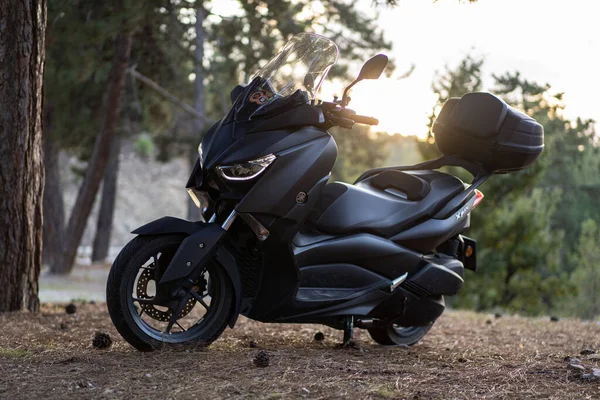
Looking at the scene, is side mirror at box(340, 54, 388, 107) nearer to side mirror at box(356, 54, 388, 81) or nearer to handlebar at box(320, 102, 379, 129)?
side mirror at box(356, 54, 388, 81)

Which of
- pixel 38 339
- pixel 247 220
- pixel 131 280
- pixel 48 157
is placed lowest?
pixel 38 339

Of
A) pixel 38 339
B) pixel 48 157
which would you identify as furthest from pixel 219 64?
pixel 38 339

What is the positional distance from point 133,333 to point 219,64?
15.9 metres

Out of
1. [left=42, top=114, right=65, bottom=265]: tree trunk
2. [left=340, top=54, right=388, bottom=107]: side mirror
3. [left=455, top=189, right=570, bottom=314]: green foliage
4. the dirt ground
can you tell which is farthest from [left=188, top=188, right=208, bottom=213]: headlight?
[left=455, top=189, right=570, bottom=314]: green foliage

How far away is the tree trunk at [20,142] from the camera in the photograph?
228 inches

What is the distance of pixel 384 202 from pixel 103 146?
1005cm

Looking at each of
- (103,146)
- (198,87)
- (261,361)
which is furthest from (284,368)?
(198,87)

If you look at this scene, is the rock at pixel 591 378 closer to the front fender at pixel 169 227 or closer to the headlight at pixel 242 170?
the headlight at pixel 242 170

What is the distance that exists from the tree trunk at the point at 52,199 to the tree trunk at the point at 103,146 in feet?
5.20

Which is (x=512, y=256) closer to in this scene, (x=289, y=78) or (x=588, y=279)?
(x=588, y=279)

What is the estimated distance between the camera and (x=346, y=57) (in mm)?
23516

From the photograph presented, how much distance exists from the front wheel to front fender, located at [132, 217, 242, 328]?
0.14 feet

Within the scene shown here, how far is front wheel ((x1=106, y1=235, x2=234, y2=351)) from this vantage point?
13.2 feet

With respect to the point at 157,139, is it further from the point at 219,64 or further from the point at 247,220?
the point at 247,220
